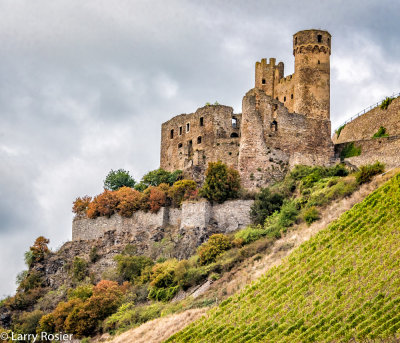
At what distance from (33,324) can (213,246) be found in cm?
1139

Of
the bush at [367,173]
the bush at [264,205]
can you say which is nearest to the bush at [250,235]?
the bush at [264,205]

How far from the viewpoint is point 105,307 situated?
1496 inches

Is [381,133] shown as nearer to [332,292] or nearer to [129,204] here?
[129,204]

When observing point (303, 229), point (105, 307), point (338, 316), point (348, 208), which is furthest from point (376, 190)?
point (105, 307)

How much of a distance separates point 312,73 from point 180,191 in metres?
12.2

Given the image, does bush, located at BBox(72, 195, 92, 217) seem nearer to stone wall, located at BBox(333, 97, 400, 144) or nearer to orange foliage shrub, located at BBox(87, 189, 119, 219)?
orange foliage shrub, located at BBox(87, 189, 119, 219)

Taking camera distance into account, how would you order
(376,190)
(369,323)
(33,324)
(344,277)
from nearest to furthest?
(369,323) → (344,277) → (376,190) → (33,324)

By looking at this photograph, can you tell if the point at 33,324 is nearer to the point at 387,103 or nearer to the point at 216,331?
the point at 216,331

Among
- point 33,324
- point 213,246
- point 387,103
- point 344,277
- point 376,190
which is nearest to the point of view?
point 344,277

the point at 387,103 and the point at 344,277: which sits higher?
the point at 387,103

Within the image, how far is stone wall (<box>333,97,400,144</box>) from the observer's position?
152 ft

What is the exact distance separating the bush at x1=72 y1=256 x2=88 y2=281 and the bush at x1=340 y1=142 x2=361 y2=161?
57.1ft

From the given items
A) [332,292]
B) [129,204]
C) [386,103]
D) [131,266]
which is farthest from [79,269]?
[386,103]

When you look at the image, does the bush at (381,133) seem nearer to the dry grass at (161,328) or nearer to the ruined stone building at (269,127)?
the ruined stone building at (269,127)
